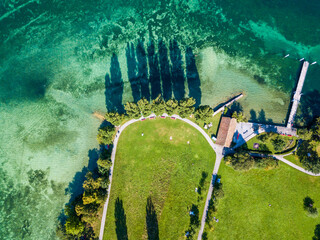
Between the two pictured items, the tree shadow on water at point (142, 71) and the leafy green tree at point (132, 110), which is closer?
the leafy green tree at point (132, 110)

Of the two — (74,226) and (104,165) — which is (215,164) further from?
(74,226)

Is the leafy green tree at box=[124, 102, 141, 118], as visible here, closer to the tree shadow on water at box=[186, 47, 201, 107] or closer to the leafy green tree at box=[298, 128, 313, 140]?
the tree shadow on water at box=[186, 47, 201, 107]

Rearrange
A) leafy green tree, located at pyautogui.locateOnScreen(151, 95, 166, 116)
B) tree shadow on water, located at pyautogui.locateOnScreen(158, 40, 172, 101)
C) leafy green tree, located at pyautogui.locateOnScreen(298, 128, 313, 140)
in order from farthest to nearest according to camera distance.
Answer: tree shadow on water, located at pyautogui.locateOnScreen(158, 40, 172, 101)
leafy green tree, located at pyautogui.locateOnScreen(298, 128, 313, 140)
leafy green tree, located at pyautogui.locateOnScreen(151, 95, 166, 116)

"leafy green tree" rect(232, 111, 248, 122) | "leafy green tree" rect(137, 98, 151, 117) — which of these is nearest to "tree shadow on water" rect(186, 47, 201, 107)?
"leafy green tree" rect(232, 111, 248, 122)

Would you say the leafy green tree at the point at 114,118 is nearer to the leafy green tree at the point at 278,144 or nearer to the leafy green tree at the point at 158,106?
the leafy green tree at the point at 158,106

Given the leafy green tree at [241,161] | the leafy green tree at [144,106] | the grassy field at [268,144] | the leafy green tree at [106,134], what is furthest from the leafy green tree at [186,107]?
the grassy field at [268,144]
